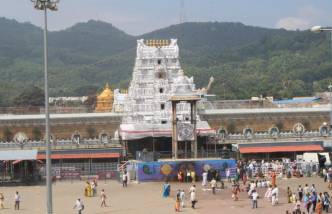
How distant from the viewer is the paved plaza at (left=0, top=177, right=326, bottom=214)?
29.8 metres

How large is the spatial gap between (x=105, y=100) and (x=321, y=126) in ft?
83.5

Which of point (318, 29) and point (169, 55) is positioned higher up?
point (169, 55)

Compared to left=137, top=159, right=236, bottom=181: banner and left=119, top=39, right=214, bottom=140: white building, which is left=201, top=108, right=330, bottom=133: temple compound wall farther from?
left=137, top=159, right=236, bottom=181: banner

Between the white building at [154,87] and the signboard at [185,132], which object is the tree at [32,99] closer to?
the white building at [154,87]

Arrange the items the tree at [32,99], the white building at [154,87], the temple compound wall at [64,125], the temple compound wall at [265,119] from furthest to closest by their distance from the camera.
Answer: the tree at [32,99], the temple compound wall at [265,119], the temple compound wall at [64,125], the white building at [154,87]

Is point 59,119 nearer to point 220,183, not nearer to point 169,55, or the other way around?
point 169,55

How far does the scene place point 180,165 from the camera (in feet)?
135

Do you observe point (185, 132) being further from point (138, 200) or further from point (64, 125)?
point (64, 125)

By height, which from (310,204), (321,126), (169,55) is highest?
(169,55)

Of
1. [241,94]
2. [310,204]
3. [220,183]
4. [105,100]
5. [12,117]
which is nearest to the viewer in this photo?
[310,204]

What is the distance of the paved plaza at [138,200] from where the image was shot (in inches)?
1173

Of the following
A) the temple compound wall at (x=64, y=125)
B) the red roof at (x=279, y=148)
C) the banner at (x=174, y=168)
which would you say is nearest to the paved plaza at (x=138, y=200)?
the banner at (x=174, y=168)

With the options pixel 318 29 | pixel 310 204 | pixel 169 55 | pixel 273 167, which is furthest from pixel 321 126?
pixel 318 29

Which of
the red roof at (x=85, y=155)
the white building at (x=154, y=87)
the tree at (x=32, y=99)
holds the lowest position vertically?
the red roof at (x=85, y=155)
